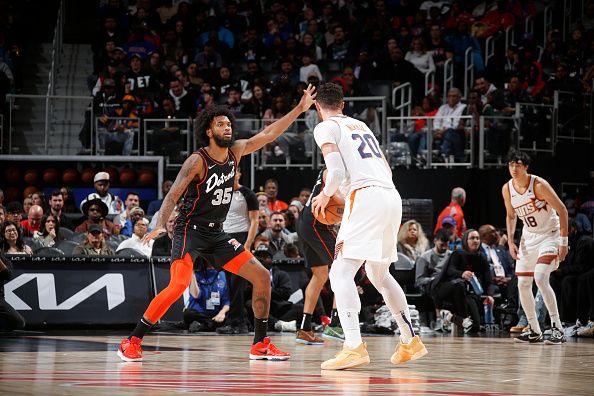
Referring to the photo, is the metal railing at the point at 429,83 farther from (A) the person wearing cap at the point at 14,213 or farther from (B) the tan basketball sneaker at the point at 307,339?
(B) the tan basketball sneaker at the point at 307,339

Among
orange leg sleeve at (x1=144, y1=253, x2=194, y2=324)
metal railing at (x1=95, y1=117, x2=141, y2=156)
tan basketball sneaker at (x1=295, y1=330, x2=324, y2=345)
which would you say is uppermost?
metal railing at (x1=95, y1=117, x2=141, y2=156)

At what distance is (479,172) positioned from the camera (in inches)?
676

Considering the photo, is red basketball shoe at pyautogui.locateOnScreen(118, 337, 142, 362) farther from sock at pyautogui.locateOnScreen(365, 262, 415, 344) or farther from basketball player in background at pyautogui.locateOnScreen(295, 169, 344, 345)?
basketball player in background at pyautogui.locateOnScreen(295, 169, 344, 345)

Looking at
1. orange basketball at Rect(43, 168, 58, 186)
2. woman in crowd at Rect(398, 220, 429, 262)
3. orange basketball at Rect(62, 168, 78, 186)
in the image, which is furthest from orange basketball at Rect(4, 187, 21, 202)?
woman in crowd at Rect(398, 220, 429, 262)

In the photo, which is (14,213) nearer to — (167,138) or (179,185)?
(167,138)

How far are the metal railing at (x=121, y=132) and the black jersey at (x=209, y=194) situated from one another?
9380 mm

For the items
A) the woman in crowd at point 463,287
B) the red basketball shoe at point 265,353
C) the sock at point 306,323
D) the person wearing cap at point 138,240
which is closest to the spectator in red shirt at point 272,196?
the person wearing cap at point 138,240

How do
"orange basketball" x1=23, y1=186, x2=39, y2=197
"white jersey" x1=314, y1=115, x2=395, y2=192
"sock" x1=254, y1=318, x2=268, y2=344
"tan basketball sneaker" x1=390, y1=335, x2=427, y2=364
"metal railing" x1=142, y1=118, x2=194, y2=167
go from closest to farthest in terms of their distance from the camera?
"white jersey" x1=314, y1=115, x2=395, y2=192
"tan basketball sneaker" x1=390, y1=335, x2=427, y2=364
"sock" x1=254, y1=318, x2=268, y2=344
"orange basketball" x1=23, y1=186, x2=39, y2=197
"metal railing" x1=142, y1=118, x2=194, y2=167

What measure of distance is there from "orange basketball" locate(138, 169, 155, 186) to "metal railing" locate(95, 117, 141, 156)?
342mm

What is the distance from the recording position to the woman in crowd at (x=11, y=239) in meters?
13.0

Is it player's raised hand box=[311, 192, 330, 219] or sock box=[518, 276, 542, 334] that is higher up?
player's raised hand box=[311, 192, 330, 219]

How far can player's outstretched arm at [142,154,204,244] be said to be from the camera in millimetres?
8391

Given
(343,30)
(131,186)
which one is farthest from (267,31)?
(131,186)

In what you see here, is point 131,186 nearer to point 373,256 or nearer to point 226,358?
point 226,358
